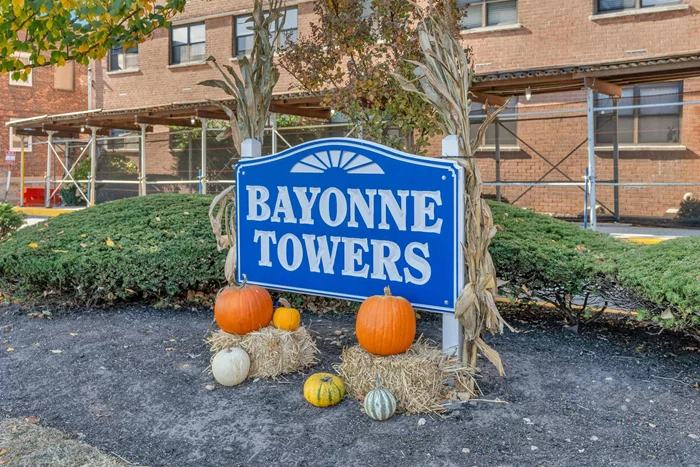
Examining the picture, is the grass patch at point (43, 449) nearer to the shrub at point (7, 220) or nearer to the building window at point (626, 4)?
the shrub at point (7, 220)

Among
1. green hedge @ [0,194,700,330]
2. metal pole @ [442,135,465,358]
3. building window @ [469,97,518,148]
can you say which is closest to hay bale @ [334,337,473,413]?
metal pole @ [442,135,465,358]

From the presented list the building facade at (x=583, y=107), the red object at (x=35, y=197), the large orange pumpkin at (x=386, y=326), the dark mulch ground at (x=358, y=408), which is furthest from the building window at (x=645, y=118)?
the red object at (x=35, y=197)

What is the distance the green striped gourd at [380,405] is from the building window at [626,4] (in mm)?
15726

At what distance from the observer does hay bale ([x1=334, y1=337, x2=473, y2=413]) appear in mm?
3732

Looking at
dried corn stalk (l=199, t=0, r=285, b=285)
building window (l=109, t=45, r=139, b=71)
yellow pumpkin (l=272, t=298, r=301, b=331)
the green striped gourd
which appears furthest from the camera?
building window (l=109, t=45, r=139, b=71)

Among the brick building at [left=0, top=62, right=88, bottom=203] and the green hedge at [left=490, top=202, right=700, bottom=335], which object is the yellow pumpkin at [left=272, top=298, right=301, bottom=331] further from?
the brick building at [left=0, top=62, right=88, bottom=203]

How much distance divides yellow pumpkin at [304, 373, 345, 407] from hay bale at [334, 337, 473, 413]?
0.13 metres

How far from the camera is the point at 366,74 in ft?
25.9

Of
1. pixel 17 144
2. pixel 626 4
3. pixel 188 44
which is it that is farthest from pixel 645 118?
pixel 17 144

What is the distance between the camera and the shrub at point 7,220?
1069cm

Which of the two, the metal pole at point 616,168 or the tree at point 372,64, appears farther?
the metal pole at point 616,168

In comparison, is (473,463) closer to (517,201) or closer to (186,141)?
(517,201)

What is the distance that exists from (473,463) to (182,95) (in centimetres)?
2269

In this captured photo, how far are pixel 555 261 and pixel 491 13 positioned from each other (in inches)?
588
